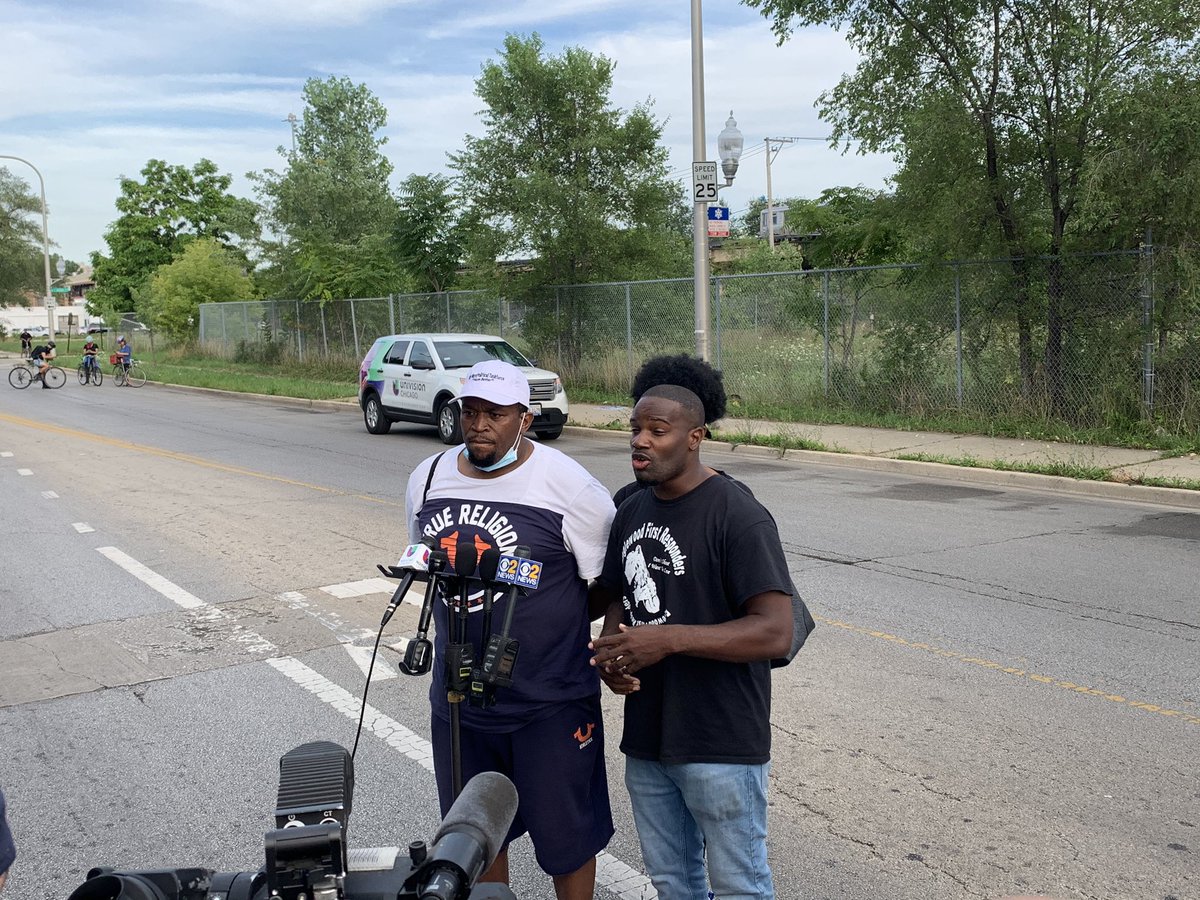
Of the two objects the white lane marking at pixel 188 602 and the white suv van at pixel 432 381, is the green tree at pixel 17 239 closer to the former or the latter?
the white suv van at pixel 432 381

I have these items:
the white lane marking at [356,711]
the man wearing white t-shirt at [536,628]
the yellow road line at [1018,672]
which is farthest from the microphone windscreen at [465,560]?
the yellow road line at [1018,672]

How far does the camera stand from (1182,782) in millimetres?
4391

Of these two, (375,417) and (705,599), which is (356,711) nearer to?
(705,599)

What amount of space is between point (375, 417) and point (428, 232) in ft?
33.2

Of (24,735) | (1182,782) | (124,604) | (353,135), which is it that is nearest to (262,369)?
(353,135)

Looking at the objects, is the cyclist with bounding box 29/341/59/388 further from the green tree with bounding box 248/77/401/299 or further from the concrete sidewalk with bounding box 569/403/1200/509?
the concrete sidewalk with bounding box 569/403/1200/509

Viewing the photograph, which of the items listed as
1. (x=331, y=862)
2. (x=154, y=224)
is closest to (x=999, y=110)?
(x=331, y=862)

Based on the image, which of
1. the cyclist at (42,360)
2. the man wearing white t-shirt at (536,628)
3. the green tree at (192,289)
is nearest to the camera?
the man wearing white t-shirt at (536,628)

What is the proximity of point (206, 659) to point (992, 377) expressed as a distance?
12491mm

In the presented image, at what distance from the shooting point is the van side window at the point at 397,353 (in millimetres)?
18812

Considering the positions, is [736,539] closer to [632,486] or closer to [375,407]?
[632,486]

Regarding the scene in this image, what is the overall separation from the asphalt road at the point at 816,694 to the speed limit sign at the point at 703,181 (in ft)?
24.5

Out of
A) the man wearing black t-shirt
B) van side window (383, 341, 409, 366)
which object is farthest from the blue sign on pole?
the man wearing black t-shirt

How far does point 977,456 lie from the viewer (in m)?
13.5
